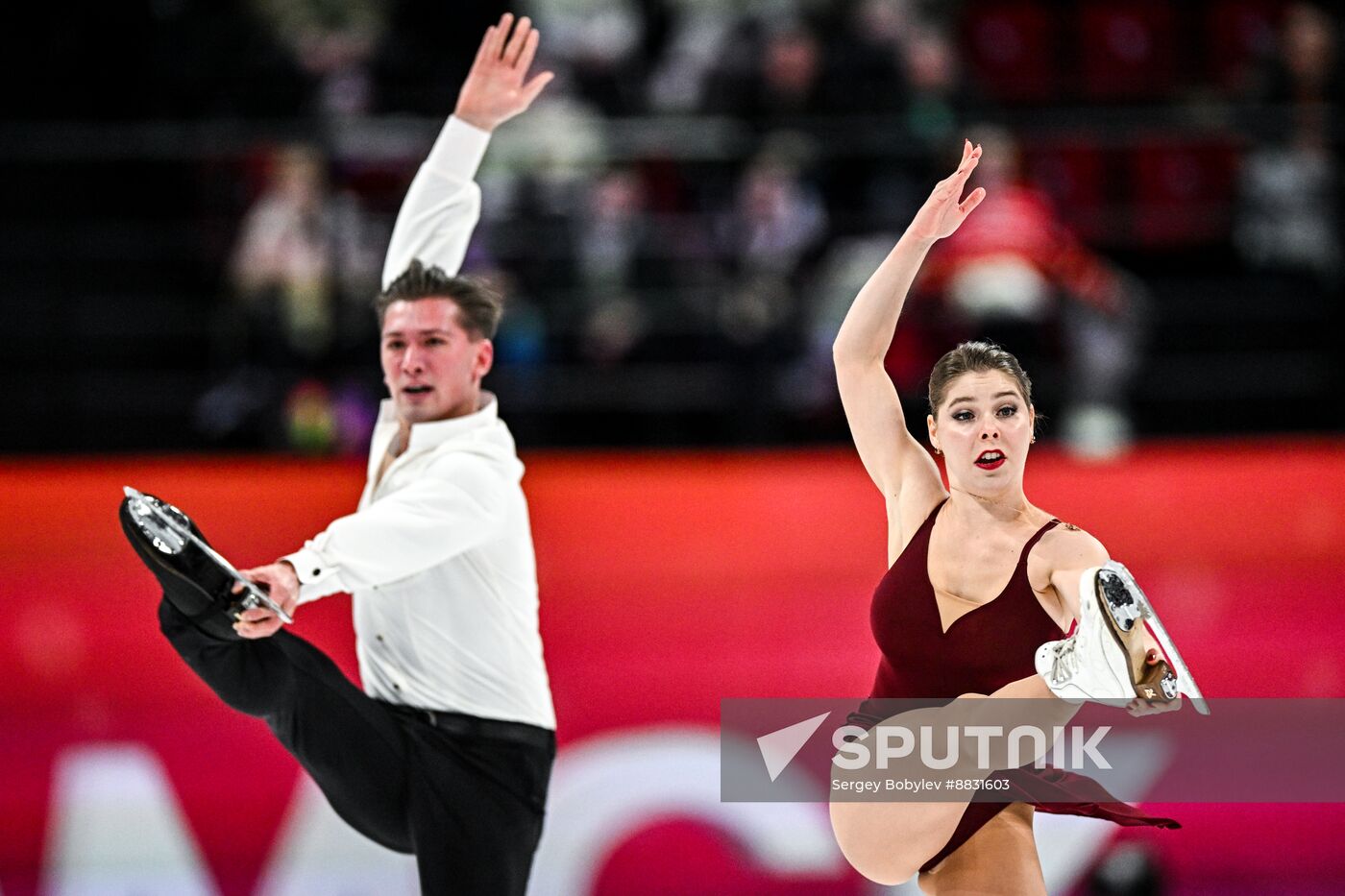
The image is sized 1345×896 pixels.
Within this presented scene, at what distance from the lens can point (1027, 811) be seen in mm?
4406

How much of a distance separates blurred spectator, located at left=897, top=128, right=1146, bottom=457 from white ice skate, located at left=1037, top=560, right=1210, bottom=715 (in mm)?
3944

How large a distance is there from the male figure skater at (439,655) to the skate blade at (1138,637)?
1.74 meters

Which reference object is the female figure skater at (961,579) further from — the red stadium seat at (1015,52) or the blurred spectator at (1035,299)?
the red stadium seat at (1015,52)

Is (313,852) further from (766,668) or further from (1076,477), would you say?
(1076,477)

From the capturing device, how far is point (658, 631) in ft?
22.6

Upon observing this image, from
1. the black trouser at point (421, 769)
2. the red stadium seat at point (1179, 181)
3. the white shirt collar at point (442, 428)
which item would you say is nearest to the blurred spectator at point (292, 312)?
the white shirt collar at point (442, 428)

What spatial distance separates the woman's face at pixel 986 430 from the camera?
4168 mm

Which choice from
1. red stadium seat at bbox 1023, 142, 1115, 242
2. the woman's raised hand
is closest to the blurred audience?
red stadium seat at bbox 1023, 142, 1115, 242

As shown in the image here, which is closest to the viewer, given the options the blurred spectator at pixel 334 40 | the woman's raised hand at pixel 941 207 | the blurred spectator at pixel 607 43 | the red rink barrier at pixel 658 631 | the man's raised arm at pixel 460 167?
the woman's raised hand at pixel 941 207

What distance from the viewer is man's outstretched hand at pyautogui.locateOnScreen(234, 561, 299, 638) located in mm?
4164

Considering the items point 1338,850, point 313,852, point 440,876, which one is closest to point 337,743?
point 440,876

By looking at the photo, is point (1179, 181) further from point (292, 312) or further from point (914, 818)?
point (914, 818)

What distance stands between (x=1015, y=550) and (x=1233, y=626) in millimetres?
3081

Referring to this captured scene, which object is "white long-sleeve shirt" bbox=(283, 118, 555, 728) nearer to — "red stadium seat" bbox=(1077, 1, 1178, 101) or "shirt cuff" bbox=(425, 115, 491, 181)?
"shirt cuff" bbox=(425, 115, 491, 181)
